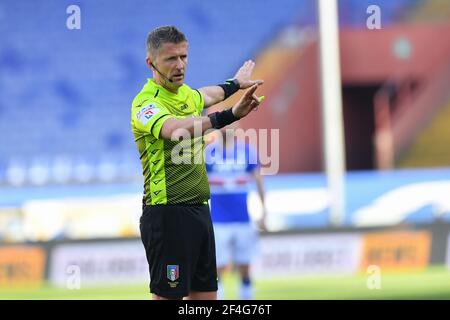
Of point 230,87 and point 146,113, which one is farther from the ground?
point 230,87

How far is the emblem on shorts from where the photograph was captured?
545cm

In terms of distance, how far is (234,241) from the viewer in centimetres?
961

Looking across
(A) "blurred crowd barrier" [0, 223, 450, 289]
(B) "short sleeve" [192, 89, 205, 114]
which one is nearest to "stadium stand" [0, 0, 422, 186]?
(A) "blurred crowd barrier" [0, 223, 450, 289]

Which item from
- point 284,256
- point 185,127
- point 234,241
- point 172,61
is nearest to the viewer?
point 185,127

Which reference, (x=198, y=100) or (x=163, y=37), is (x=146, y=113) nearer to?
(x=163, y=37)

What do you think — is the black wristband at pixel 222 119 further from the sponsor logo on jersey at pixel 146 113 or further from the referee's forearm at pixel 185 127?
the sponsor logo on jersey at pixel 146 113

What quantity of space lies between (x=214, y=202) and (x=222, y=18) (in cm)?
640

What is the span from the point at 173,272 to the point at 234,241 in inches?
164

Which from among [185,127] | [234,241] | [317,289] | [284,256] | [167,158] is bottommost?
[317,289]

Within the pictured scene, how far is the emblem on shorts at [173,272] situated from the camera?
5.45 metres

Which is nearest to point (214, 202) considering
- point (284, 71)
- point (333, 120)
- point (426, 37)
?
point (333, 120)

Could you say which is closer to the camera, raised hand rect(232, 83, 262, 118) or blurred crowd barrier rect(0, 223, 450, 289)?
raised hand rect(232, 83, 262, 118)

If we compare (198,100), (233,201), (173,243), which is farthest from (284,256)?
(173,243)

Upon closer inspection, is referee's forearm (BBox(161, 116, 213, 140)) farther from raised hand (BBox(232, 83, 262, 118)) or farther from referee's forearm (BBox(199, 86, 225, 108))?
referee's forearm (BBox(199, 86, 225, 108))
